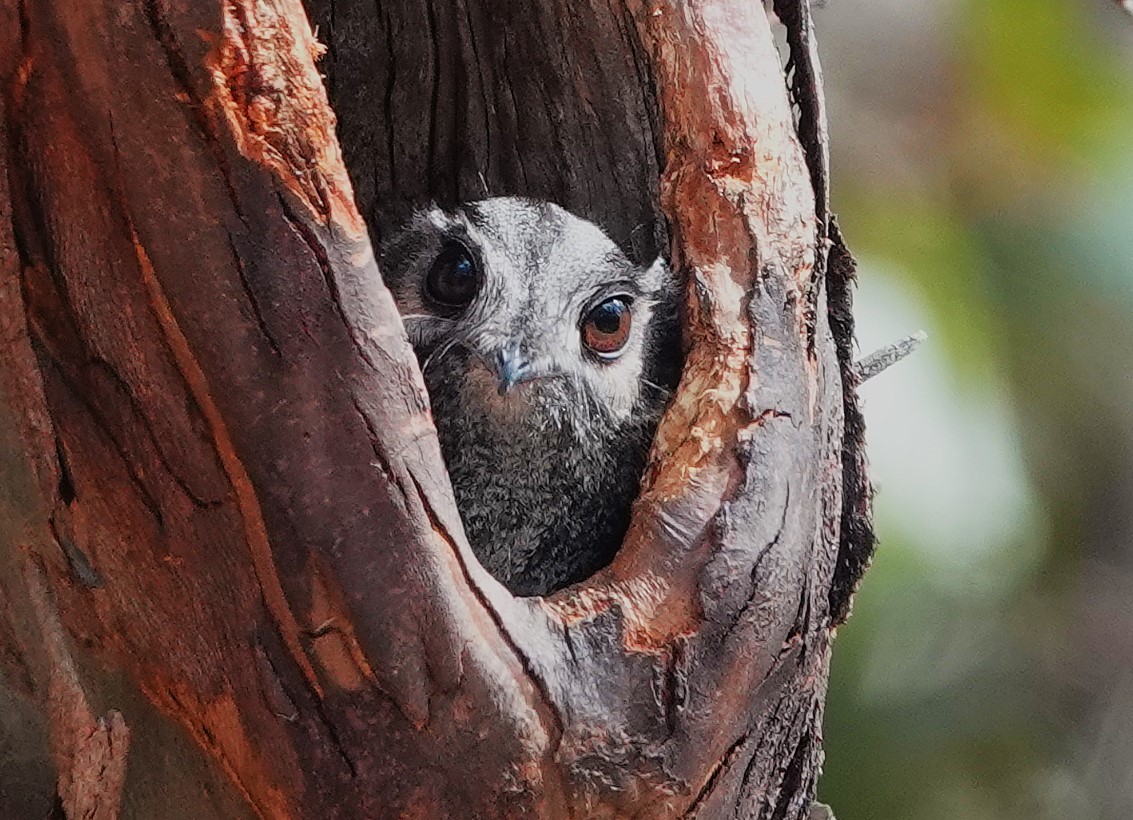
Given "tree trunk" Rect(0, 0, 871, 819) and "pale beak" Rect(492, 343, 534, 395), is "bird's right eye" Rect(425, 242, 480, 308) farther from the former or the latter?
"tree trunk" Rect(0, 0, 871, 819)

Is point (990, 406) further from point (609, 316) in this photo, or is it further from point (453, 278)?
point (453, 278)

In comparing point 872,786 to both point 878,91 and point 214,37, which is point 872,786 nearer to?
point 878,91

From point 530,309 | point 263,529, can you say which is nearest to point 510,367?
point 530,309

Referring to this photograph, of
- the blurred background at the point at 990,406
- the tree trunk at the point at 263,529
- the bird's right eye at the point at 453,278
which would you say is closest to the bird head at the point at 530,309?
the bird's right eye at the point at 453,278

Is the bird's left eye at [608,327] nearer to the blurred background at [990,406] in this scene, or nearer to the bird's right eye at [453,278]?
the bird's right eye at [453,278]

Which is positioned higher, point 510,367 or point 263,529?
point 510,367

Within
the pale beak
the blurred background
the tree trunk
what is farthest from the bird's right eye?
the blurred background

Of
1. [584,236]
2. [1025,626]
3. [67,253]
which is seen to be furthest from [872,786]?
[67,253]
